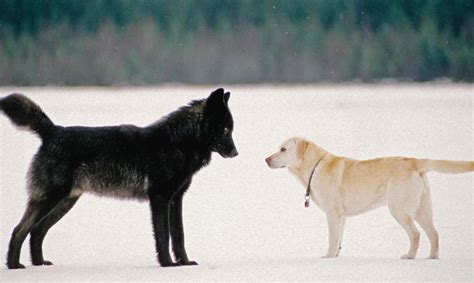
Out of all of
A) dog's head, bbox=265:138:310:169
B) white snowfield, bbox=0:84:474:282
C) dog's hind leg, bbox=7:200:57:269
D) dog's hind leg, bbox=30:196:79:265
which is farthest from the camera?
white snowfield, bbox=0:84:474:282

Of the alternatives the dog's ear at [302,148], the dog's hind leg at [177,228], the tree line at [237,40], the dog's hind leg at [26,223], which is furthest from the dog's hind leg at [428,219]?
the dog's hind leg at [26,223]

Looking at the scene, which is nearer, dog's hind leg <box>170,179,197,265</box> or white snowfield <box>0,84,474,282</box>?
dog's hind leg <box>170,179,197,265</box>

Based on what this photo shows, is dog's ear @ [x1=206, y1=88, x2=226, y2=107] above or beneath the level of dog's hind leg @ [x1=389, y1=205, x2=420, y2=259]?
above

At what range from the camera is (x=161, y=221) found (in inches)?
150

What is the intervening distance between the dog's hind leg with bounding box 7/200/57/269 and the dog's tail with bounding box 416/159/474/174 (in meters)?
1.92

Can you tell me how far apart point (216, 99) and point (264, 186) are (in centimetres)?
175

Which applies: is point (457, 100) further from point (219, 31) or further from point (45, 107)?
point (45, 107)

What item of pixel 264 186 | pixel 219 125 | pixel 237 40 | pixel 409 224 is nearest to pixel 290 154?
pixel 219 125

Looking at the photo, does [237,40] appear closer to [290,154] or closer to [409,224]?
[290,154]

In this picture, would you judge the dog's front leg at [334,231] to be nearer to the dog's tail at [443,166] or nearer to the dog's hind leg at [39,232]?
the dog's tail at [443,166]

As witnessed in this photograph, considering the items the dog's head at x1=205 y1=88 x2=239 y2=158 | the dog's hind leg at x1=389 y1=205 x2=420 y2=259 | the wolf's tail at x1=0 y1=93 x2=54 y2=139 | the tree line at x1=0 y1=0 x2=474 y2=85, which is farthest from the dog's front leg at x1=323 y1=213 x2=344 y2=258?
the tree line at x1=0 y1=0 x2=474 y2=85

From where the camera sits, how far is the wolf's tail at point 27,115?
383cm

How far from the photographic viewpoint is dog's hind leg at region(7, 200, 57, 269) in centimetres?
378

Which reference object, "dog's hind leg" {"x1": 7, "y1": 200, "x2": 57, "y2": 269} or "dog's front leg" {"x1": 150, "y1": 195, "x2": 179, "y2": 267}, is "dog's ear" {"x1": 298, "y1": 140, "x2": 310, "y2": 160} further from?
"dog's hind leg" {"x1": 7, "y1": 200, "x2": 57, "y2": 269}
